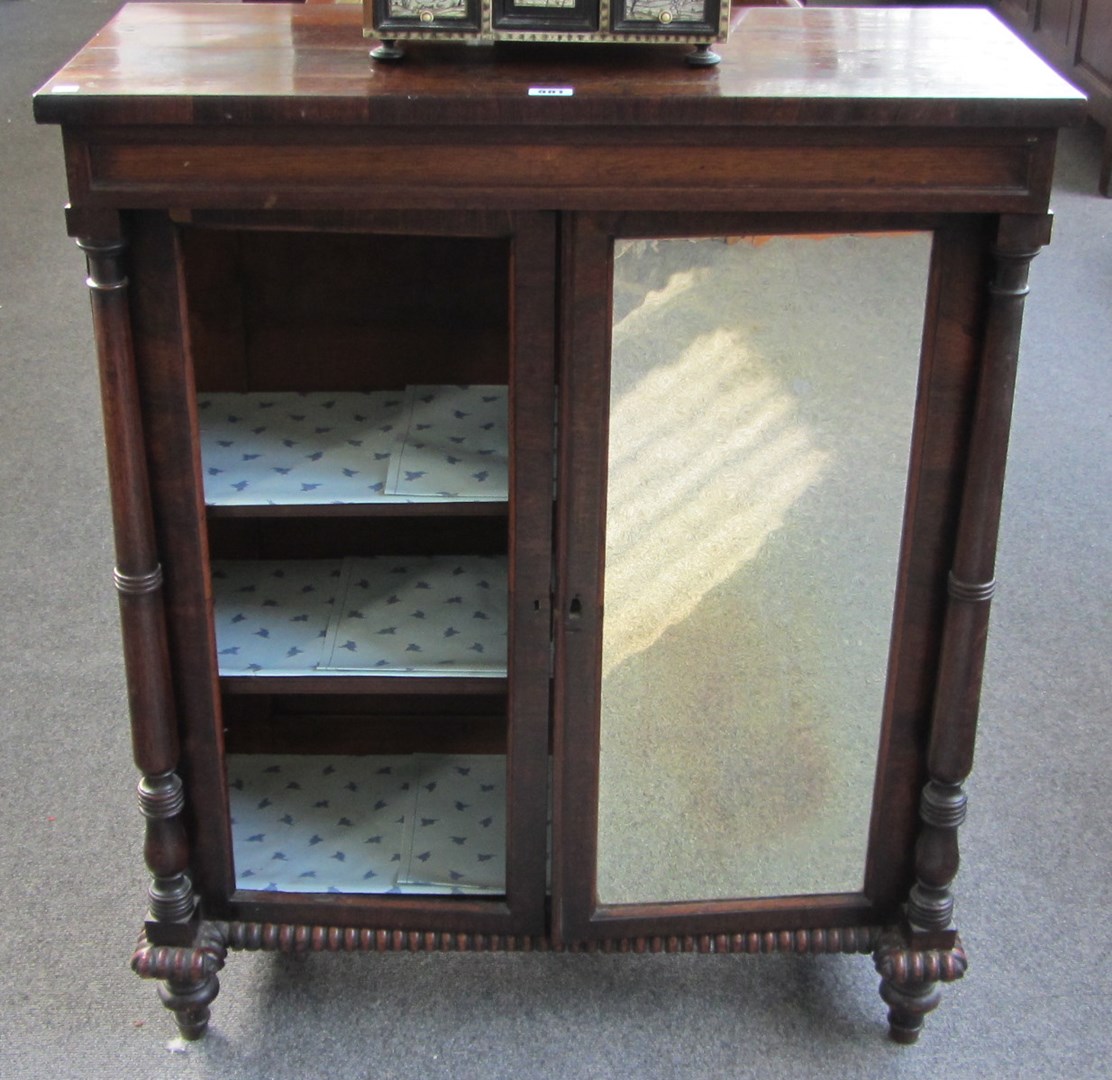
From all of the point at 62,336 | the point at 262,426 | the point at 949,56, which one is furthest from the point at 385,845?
the point at 62,336

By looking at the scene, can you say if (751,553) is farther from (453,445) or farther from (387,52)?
(387,52)

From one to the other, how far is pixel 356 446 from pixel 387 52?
0.40 meters

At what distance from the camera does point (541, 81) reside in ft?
4.19

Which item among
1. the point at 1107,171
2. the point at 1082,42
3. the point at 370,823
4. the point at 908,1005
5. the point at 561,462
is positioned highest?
the point at 561,462

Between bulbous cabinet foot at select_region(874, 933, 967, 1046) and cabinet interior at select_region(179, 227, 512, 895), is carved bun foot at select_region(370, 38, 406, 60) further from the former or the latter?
bulbous cabinet foot at select_region(874, 933, 967, 1046)

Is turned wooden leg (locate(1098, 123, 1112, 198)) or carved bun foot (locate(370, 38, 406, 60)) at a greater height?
carved bun foot (locate(370, 38, 406, 60))

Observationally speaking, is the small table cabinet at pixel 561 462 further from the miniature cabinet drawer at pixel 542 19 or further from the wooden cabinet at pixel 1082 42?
the wooden cabinet at pixel 1082 42

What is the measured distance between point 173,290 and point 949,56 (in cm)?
70

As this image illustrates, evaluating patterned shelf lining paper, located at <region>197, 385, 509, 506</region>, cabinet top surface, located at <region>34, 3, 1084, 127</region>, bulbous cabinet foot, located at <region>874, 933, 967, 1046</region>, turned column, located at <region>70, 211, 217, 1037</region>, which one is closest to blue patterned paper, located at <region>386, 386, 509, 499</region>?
patterned shelf lining paper, located at <region>197, 385, 509, 506</region>

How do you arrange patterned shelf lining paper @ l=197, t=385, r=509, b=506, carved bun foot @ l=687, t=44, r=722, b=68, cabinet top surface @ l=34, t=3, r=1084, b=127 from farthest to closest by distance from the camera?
1. patterned shelf lining paper @ l=197, t=385, r=509, b=506
2. carved bun foot @ l=687, t=44, r=722, b=68
3. cabinet top surface @ l=34, t=3, r=1084, b=127

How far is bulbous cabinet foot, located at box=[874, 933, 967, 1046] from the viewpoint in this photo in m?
1.59

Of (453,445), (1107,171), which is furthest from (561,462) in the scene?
(1107,171)

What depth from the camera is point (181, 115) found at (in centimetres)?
123

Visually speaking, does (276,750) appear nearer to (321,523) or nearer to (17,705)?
(321,523)
